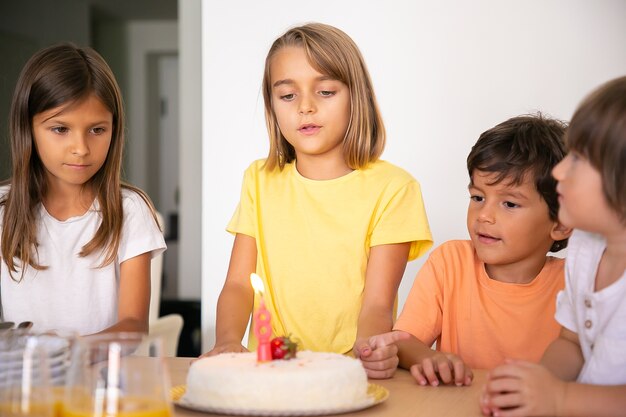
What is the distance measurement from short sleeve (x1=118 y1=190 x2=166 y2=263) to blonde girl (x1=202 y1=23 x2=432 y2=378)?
0.19m

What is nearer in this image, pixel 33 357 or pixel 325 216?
pixel 33 357

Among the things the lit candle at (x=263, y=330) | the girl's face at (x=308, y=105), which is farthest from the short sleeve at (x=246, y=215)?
the lit candle at (x=263, y=330)

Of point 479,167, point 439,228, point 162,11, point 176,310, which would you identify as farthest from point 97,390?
point 162,11

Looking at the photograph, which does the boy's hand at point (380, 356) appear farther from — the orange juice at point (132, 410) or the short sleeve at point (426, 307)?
the orange juice at point (132, 410)

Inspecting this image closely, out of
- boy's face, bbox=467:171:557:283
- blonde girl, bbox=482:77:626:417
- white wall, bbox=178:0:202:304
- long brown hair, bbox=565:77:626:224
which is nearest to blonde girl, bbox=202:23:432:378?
boy's face, bbox=467:171:557:283

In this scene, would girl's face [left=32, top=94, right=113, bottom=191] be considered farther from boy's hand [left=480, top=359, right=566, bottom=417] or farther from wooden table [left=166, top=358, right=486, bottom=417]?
boy's hand [left=480, top=359, right=566, bottom=417]

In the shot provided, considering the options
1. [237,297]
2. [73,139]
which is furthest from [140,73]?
[237,297]

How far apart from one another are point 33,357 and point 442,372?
0.66m

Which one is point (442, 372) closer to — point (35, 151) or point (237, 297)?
point (237, 297)

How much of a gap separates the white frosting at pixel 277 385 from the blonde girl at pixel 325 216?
751mm

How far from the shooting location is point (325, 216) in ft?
6.38

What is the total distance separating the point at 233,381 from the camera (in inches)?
40.2

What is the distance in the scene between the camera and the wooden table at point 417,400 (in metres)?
1.07

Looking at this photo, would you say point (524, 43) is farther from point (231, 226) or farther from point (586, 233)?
point (586, 233)
